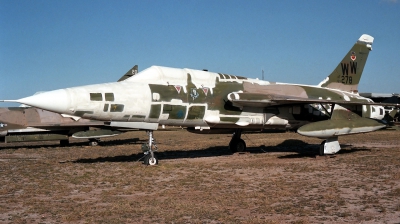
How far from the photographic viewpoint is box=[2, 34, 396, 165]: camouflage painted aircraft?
1201cm

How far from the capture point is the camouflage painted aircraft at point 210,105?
1201cm

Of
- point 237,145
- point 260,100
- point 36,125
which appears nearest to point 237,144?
point 237,145

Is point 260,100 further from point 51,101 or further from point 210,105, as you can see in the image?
point 51,101

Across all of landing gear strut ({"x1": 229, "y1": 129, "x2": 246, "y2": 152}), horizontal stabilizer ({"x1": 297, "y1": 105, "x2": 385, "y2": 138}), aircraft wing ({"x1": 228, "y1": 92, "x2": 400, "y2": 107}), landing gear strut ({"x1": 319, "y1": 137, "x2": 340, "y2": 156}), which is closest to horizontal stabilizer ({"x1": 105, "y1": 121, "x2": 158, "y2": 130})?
aircraft wing ({"x1": 228, "y1": 92, "x2": 400, "y2": 107})

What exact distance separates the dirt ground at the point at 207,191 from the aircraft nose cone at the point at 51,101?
194 cm

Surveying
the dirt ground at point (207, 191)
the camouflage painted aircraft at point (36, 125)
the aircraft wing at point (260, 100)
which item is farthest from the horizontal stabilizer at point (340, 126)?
the camouflage painted aircraft at point (36, 125)

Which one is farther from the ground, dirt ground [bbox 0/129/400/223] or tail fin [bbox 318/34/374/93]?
tail fin [bbox 318/34/374/93]

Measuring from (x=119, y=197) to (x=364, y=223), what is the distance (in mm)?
4807

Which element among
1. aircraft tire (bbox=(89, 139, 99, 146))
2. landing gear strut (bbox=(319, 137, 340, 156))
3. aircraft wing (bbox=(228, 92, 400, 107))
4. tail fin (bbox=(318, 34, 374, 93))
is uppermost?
tail fin (bbox=(318, 34, 374, 93))

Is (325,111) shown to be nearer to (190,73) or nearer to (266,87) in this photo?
(266,87)

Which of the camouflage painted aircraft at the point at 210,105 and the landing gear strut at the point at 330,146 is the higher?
the camouflage painted aircraft at the point at 210,105

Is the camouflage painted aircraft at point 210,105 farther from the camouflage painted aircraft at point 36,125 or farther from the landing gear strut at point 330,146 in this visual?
the camouflage painted aircraft at point 36,125

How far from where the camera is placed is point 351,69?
1852 centimetres

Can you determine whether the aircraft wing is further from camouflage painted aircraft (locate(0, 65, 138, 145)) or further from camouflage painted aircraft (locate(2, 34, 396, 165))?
camouflage painted aircraft (locate(0, 65, 138, 145))
